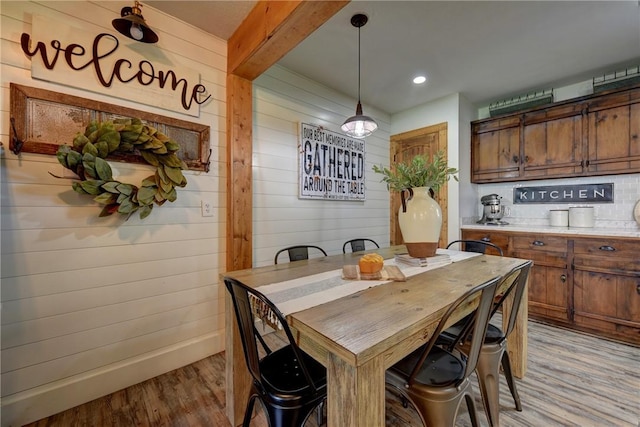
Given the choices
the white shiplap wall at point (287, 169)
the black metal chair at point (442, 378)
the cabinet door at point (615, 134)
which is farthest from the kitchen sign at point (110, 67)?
the cabinet door at point (615, 134)

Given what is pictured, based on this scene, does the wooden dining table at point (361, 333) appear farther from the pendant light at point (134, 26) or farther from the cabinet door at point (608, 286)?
the cabinet door at point (608, 286)

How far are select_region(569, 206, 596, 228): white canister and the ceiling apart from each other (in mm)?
1494

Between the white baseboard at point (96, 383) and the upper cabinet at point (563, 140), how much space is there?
384 centimetres

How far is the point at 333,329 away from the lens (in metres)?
0.86

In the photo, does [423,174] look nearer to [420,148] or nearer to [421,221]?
[421,221]

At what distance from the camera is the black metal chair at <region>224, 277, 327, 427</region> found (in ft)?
3.36

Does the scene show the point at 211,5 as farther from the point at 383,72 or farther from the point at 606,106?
the point at 606,106

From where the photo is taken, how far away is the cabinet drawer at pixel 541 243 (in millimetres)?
2668

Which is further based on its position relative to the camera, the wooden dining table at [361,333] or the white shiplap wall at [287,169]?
the white shiplap wall at [287,169]

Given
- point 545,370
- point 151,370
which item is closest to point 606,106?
point 545,370

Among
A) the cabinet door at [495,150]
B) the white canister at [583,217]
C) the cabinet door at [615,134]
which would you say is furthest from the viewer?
the cabinet door at [495,150]

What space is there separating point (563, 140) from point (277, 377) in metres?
3.76

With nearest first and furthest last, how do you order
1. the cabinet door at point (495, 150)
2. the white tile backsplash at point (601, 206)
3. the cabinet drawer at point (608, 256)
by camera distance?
1. the cabinet drawer at point (608, 256)
2. the white tile backsplash at point (601, 206)
3. the cabinet door at point (495, 150)

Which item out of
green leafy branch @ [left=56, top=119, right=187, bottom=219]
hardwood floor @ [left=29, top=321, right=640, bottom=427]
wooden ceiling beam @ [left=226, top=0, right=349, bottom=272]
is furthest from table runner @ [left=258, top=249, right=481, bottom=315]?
green leafy branch @ [left=56, top=119, right=187, bottom=219]
